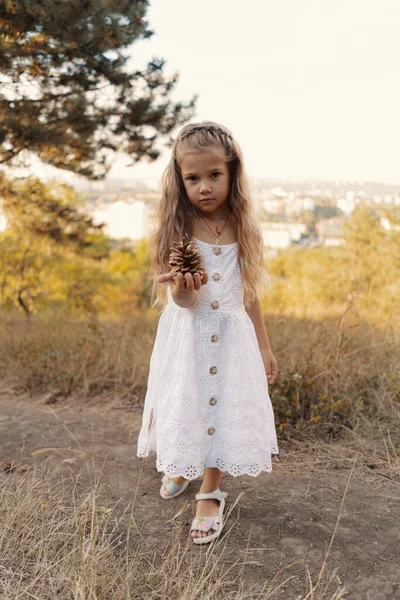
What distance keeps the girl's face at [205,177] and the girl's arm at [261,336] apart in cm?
50

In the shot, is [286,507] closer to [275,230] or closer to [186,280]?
[186,280]

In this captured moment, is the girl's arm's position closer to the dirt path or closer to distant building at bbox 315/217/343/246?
the dirt path

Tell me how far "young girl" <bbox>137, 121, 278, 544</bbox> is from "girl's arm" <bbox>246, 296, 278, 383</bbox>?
8cm

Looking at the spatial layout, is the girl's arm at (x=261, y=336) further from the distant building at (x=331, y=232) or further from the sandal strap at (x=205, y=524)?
the distant building at (x=331, y=232)

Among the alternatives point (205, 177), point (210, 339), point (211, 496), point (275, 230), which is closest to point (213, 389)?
point (210, 339)

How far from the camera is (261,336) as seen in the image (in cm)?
228

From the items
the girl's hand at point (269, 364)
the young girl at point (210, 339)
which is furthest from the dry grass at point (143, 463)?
the girl's hand at point (269, 364)

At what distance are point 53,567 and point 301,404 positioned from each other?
178 cm

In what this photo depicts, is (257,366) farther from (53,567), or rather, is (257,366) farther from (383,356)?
(383,356)

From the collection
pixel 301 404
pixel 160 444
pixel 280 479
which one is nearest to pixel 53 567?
pixel 160 444

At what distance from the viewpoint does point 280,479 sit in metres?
2.46

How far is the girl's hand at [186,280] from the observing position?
1802 millimetres

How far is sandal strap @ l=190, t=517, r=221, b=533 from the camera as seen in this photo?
1.99m

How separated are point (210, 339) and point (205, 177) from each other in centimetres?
65
